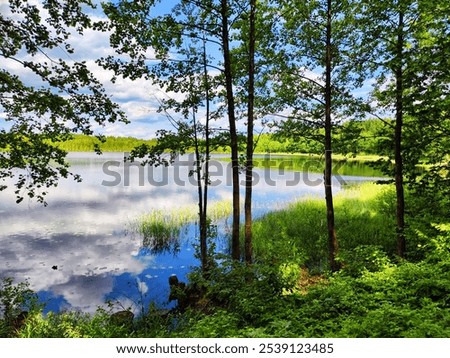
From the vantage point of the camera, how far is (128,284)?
527 inches

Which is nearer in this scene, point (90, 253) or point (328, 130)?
point (328, 130)

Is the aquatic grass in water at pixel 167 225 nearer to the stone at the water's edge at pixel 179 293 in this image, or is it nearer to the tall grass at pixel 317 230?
the tall grass at pixel 317 230

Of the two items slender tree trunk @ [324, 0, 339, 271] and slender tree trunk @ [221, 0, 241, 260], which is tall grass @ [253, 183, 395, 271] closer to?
slender tree trunk @ [324, 0, 339, 271]

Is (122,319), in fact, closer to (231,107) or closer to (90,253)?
(231,107)

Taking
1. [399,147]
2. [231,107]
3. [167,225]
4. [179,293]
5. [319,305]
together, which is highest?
[231,107]

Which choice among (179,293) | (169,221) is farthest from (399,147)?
(169,221)

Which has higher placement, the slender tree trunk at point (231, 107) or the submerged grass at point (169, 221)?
the slender tree trunk at point (231, 107)

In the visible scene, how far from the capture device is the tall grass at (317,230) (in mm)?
13880

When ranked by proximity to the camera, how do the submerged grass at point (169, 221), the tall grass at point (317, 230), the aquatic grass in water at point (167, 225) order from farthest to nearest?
the submerged grass at point (169, 221) < the aquatic grass in water at point (167, 225) < the tall grass at point (317, 230)

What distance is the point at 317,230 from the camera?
16.9m

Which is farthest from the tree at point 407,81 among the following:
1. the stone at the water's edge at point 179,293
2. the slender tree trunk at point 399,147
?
the stone at the water's edge at point 179,293

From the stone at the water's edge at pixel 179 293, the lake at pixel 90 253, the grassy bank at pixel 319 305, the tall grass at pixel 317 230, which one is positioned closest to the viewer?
the grassy bank at pixel 319 305
